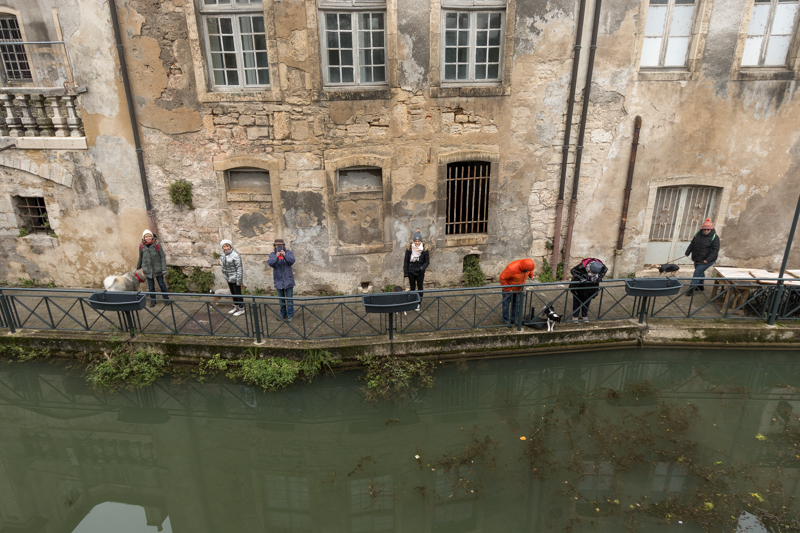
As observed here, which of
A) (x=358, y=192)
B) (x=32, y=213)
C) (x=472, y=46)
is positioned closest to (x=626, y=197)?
(x=472, y=46)

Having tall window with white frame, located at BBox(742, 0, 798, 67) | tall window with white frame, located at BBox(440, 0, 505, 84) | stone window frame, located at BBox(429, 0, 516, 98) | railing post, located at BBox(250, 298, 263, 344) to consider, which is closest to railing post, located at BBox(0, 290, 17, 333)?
railing post, located at BBox(250, 298, 263, 344)

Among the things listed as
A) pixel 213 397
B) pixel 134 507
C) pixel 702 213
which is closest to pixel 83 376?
pixel 213 397

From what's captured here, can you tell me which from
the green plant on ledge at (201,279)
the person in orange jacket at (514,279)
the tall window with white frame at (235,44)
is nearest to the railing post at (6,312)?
the green plant on ledge at (201,279)

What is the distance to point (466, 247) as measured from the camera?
9.45 metres

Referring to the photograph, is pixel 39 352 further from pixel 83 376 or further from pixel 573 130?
pixel 573 130

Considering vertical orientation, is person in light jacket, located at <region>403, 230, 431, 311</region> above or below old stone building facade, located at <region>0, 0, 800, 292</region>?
below

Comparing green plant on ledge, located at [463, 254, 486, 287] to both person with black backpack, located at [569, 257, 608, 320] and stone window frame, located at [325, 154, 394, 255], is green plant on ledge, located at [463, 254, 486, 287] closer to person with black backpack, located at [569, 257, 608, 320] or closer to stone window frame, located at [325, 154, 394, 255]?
stone window frame, located at [325, 154, 394, 255]

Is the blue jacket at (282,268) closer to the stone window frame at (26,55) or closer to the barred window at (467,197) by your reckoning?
the barred window at (467,197)

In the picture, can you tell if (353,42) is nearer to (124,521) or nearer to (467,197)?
(467,197)

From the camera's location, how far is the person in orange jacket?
7.42 metres

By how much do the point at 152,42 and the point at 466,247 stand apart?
638 cm

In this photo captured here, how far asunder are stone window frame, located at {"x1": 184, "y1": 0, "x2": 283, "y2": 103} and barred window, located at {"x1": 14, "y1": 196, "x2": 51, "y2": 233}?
13.0ft

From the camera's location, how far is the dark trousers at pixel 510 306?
299 inches

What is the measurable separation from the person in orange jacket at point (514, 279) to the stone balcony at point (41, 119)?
24.8 feet
